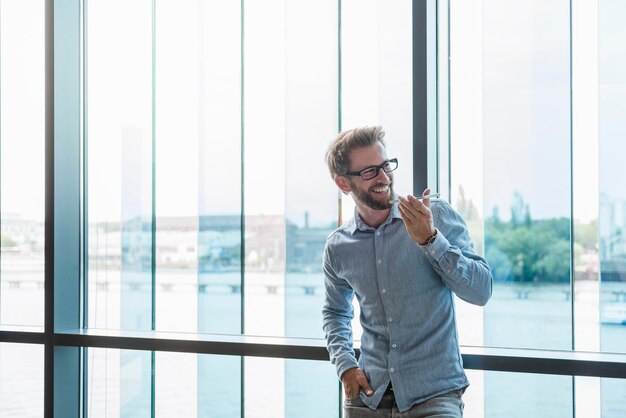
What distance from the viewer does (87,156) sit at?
12.5ft

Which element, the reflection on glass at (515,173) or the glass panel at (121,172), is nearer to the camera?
the reflection on glass at (515,173)

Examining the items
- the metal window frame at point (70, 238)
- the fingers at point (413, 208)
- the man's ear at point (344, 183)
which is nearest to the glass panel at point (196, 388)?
the metal window frame at point (70, 238)

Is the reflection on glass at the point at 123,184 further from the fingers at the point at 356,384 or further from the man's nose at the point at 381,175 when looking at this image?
the man's nose at the point at 381,175

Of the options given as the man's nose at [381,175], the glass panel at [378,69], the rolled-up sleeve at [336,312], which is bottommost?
the rolled-up sleeve at [336,312]

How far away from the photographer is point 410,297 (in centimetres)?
229

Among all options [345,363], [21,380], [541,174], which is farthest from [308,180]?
[21,380]

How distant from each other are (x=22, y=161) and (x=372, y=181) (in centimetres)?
258

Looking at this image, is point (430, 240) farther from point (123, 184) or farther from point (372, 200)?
point (123, 184)

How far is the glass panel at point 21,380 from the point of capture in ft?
12.8

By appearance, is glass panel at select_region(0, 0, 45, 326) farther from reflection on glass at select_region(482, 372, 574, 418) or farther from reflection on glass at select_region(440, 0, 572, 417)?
reflection on glass at select_region(482, 372, 574, 418)

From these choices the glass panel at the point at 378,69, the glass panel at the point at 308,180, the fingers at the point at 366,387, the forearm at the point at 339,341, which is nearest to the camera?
the fingers at the point at 366,387

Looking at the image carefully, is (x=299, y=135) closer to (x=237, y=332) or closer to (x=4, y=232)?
(x=237, y=332)

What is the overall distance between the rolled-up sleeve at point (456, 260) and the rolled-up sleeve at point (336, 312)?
0.46 metres

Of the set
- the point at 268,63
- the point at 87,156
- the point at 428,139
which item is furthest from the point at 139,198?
the point at 428,139
